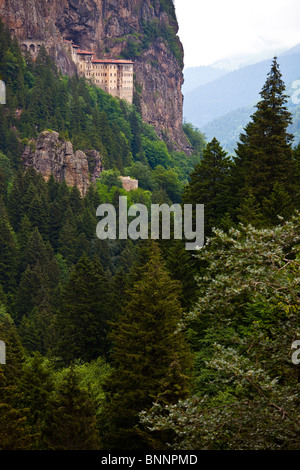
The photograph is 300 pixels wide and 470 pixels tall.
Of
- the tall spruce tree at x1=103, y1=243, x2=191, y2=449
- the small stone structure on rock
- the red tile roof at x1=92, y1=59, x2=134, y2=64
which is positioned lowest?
the tall spruce tree at x1=103, y1=243, x2=191, y2=449

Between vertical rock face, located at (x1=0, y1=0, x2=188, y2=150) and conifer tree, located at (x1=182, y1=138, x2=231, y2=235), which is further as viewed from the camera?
vertical rock face, located at (x1=0, y1=0, x2=188, y2=150)

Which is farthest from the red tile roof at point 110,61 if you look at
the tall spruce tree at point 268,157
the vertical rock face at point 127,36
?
the tall spruce tree at point 268,157

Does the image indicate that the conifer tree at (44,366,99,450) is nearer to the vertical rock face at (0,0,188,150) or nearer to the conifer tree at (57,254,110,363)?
the conifer tree at (57,254,110,363)

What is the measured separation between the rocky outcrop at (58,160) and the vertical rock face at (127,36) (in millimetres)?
30965

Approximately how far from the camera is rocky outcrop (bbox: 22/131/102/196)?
96.6m

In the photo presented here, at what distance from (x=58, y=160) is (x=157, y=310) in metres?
76.2

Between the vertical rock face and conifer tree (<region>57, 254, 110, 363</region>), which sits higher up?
the vertical rock face

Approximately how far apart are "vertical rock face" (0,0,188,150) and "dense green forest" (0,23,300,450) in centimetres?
2335

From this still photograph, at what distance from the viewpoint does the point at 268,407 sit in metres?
14.0

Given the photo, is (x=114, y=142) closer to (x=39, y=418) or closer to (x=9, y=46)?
(x=9, y=46)

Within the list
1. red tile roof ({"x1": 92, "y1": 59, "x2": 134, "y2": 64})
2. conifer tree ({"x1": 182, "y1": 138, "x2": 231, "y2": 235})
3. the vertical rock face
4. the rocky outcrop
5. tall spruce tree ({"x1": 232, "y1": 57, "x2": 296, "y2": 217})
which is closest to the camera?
tall spruce tree ({"x1": 232, "y1": 57, "x2": 296, "y2": 217})

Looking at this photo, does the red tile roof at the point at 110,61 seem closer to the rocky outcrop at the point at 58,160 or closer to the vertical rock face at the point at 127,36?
the vertical rock face at the point at 127,36

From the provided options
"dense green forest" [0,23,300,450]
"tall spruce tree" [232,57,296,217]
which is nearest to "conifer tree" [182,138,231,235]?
"dense green forest" [0,23,300,450]
